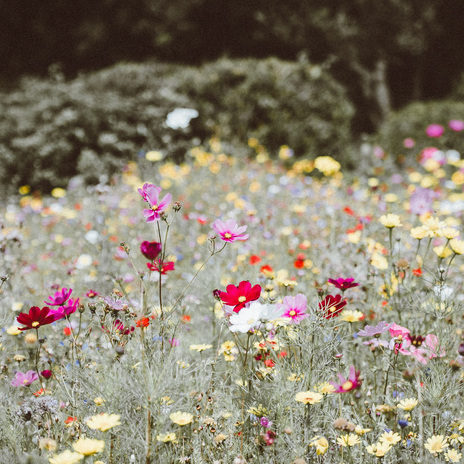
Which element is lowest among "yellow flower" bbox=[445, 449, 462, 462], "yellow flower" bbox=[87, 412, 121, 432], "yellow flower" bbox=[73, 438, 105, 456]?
"yellow flower" bbox=[445, 449, 462, 462]

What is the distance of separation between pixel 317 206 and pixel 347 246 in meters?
1.35

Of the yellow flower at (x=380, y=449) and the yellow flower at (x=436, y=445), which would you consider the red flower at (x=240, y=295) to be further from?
the yellow flower at (x=436, y=445)

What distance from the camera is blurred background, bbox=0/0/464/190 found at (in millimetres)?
5602

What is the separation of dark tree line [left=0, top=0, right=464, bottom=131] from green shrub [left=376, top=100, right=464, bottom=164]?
9.98 feet

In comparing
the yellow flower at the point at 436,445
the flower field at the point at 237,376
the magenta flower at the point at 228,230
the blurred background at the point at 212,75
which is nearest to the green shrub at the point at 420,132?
the blurred background at the point at 212,75

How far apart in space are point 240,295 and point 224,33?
33.6 feet

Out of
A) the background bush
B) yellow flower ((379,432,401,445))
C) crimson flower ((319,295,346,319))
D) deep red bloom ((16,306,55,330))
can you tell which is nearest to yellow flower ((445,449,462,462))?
yellow flower ((379,432,401,445))

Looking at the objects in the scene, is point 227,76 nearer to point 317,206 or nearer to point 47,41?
point 317,206

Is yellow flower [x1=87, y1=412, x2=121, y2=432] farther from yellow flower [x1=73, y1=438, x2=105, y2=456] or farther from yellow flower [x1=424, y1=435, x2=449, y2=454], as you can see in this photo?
yellow flower [x1=424, y1=435, x2=449, y2=454]

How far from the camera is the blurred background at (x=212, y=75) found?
5.60 meters

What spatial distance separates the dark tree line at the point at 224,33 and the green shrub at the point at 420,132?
304cm

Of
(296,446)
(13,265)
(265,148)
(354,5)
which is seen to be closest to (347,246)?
(296,446)

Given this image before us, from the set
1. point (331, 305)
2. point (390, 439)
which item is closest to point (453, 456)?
point (390, 439)

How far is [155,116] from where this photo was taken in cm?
575
